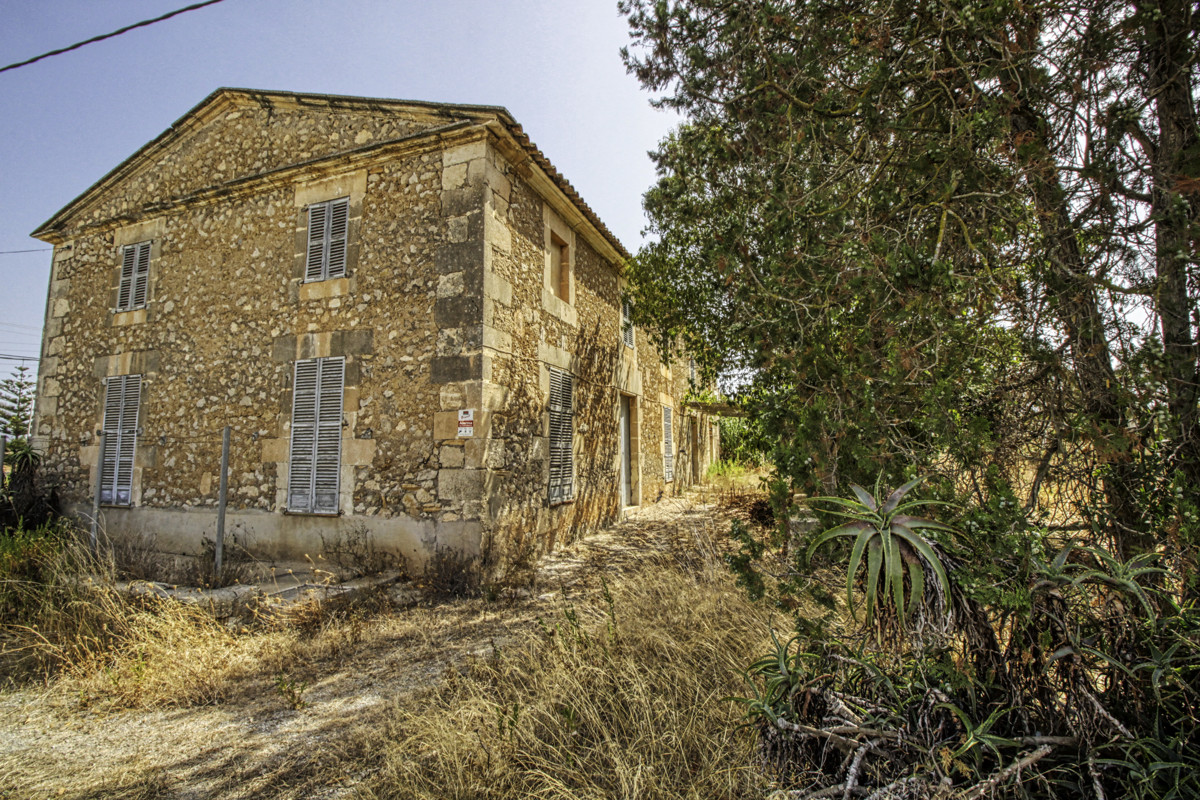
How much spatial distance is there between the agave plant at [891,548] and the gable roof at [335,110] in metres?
6.14

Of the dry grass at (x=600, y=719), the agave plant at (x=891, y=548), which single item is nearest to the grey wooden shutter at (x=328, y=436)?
the dry grass at (x=600, y=719)

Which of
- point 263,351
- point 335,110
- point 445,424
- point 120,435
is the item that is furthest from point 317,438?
point 335,110

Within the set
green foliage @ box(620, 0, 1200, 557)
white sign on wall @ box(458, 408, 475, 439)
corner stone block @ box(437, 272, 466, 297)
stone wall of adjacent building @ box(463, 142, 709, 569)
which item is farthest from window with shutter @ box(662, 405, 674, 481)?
green foliage @ box(620, 0, 1200, 557)

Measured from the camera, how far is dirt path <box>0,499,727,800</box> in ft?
8.66

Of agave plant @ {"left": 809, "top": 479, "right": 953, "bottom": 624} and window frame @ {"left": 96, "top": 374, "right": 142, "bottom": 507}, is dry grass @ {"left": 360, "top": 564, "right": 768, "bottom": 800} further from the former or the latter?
window frame @ {"left": 96, "top": 374, "right": 142, "bottom": 507}

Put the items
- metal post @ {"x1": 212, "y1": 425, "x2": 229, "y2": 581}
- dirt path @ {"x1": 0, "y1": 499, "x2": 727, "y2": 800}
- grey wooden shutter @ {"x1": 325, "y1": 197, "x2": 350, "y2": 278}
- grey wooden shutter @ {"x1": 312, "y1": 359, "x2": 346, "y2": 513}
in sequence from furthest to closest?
1. grey wooden shutter @ {"x1": 325, "y1": 197, "x2": 350, "y2": 278}
2. grey wooden shutter @ {"x1": 312, "y1": 359, "x2": 346, "y2": 513}
3. metal post @ {"x1": 212, "y1": 425, "x2": 229, "y2": 581}
4. dirt path @ {"x1": 0, "y1": 499, "x2": 727, "y2": 800}

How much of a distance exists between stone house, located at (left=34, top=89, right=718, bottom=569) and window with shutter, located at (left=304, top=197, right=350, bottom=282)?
27mm

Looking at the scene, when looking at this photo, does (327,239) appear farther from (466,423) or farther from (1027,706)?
(1027,706)

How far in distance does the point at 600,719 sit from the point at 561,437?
18.1 ft

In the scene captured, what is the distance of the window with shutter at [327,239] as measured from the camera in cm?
706

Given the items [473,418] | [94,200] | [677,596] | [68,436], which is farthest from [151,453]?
[677,596]

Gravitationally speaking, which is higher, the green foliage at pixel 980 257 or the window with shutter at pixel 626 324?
the window with shutter at pixel 626 324

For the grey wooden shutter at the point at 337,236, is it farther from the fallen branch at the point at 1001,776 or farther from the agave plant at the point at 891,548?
the fallen branch at the point at 1001,776

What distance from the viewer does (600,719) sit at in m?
2.60
